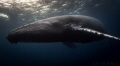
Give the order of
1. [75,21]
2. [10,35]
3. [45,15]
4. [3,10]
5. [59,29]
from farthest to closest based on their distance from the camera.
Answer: [45,15]
[3,10]
[75,21]
[59,29]
[10,35]

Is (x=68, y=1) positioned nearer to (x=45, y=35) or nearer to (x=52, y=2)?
(x=52, y=2)

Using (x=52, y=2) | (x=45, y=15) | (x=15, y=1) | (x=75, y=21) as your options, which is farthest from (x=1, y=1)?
(x=75, y=21)

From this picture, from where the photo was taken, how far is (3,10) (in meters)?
22.3

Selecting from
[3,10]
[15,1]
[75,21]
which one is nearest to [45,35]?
[75,21]

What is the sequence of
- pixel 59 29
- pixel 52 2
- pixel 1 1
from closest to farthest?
pixel 59 29 → pixel 1 1 → pixel 52 2

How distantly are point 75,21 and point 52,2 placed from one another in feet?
49.9

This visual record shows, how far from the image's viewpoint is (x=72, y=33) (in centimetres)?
525

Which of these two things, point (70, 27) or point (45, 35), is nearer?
point (45, 35)

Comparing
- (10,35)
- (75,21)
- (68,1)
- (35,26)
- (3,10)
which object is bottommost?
(10,35)

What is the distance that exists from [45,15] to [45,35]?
2267 cm

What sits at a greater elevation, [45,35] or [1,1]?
[1,1]

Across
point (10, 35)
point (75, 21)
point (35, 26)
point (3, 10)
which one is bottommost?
point (10, 35)

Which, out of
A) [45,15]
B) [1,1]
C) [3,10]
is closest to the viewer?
[1,1]

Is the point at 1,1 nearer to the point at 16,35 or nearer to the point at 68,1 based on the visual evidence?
Answer: the point at 68,1
